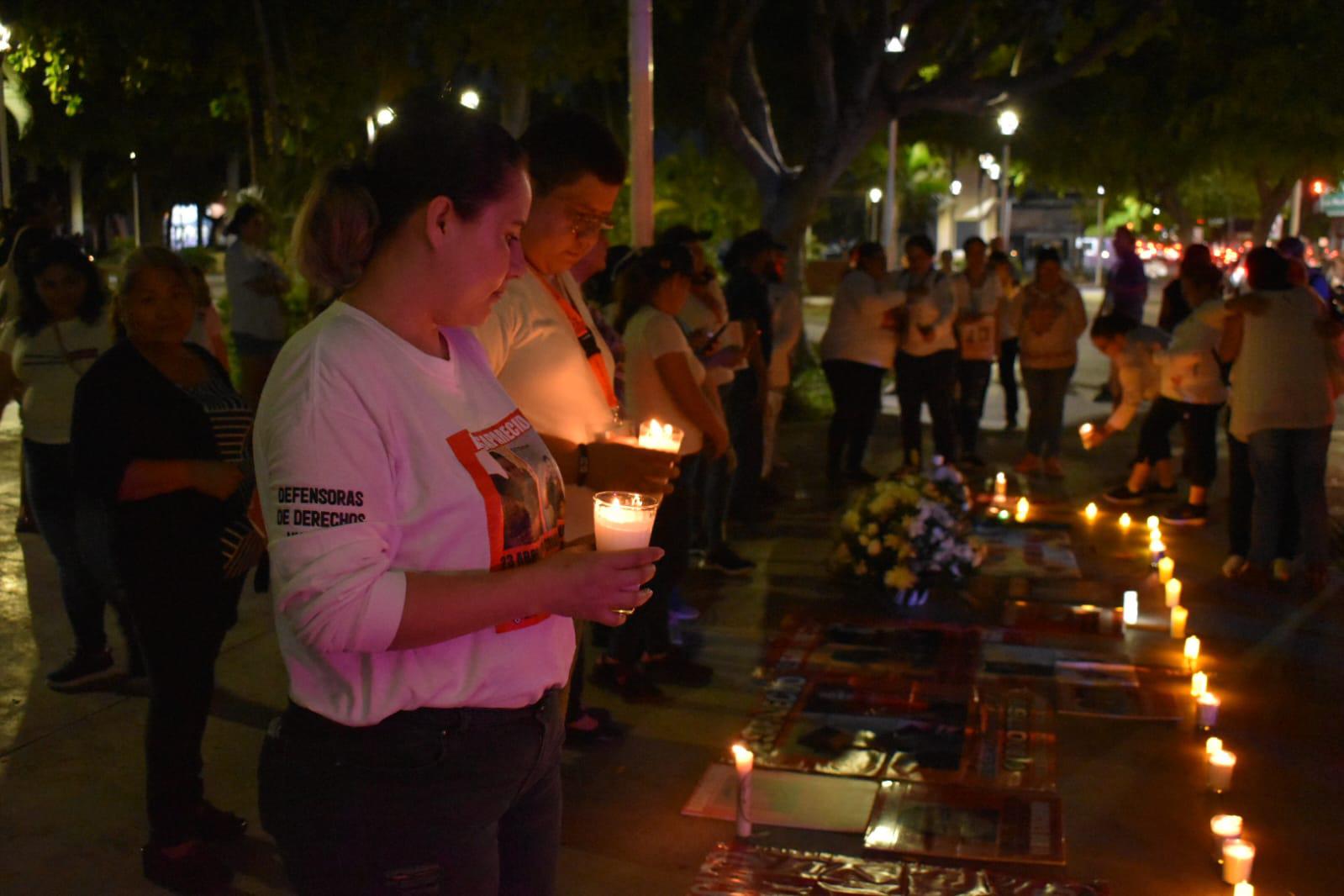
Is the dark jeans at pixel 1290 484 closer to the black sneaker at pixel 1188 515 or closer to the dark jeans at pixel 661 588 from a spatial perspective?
the black sneaker at pixel 1188 515

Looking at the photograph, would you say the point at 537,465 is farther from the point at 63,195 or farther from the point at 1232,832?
the point at 63,195

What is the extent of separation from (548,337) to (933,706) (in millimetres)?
3091

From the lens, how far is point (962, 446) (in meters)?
12.5

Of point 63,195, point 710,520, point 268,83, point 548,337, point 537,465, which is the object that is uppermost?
point 63,195

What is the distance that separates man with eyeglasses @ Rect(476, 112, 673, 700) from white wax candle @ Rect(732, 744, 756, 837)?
1.26 metres

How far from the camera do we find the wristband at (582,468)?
10.7 feet

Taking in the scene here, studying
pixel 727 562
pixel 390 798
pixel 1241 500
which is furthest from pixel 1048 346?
pixel 390 798

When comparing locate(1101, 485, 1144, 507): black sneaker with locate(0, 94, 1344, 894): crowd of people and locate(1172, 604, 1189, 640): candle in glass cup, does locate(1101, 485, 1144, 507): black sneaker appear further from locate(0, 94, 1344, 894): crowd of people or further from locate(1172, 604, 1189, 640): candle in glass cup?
locate(1172, 604, 1189, 640): candle in glass cup

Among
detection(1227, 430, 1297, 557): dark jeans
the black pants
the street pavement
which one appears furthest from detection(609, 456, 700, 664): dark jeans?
detection(1227, 430, 1297, 557): dark jeans

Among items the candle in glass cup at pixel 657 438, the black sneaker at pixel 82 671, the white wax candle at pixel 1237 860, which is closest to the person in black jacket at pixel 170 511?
the candle in glass cup at pixel 657 438

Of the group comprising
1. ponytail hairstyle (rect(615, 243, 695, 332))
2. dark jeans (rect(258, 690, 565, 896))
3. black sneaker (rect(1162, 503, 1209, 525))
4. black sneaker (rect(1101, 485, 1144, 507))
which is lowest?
black sneaker (rect(1162, 503, 1209, 525))

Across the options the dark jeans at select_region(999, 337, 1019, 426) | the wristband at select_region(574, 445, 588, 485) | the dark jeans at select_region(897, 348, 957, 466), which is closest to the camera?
the wristband at select_region(574, 445, 588, 485)

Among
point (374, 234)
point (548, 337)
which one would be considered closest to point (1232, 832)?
point (548, 337)

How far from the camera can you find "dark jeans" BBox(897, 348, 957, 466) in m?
11.3
